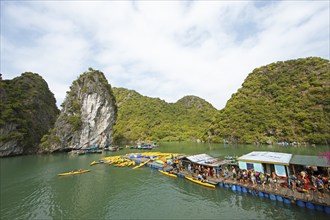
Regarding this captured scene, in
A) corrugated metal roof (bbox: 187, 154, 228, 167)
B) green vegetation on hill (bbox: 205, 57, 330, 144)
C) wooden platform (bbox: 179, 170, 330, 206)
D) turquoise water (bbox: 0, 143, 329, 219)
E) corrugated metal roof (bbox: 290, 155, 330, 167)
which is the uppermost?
green vegetation on hill (bbox: 205, 57, 330, 144)

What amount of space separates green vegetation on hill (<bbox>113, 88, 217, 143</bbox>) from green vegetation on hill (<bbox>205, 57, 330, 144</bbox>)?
26.4 m

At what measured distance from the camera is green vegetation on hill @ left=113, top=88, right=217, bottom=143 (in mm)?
116062

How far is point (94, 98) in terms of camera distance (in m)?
72.8

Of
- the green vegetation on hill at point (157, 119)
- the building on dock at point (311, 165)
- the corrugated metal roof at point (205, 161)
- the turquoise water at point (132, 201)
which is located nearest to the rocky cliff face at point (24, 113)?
the green vegetation on hill at point (157, 119)

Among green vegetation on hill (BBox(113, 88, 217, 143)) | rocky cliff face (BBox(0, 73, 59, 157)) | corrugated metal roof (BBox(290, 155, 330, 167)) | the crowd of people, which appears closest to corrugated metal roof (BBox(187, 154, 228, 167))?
the crowd of people

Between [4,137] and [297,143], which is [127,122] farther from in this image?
[297,143]

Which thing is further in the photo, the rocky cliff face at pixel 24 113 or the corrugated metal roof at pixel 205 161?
the rocky cliff face at pixel 24 113

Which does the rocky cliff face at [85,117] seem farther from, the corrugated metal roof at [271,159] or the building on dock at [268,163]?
the corrugated metal roof at [271,159]

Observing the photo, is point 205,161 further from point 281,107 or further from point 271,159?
point 281,107

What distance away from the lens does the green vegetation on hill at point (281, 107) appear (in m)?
60.1

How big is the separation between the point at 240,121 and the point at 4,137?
9203 centimetres

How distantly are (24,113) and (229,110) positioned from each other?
91.4 m

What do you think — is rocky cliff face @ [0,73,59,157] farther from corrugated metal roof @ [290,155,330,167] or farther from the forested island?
corrugated metal roof @ [290,155,330,167]

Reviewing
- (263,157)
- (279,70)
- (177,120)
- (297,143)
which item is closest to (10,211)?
(263,157)
